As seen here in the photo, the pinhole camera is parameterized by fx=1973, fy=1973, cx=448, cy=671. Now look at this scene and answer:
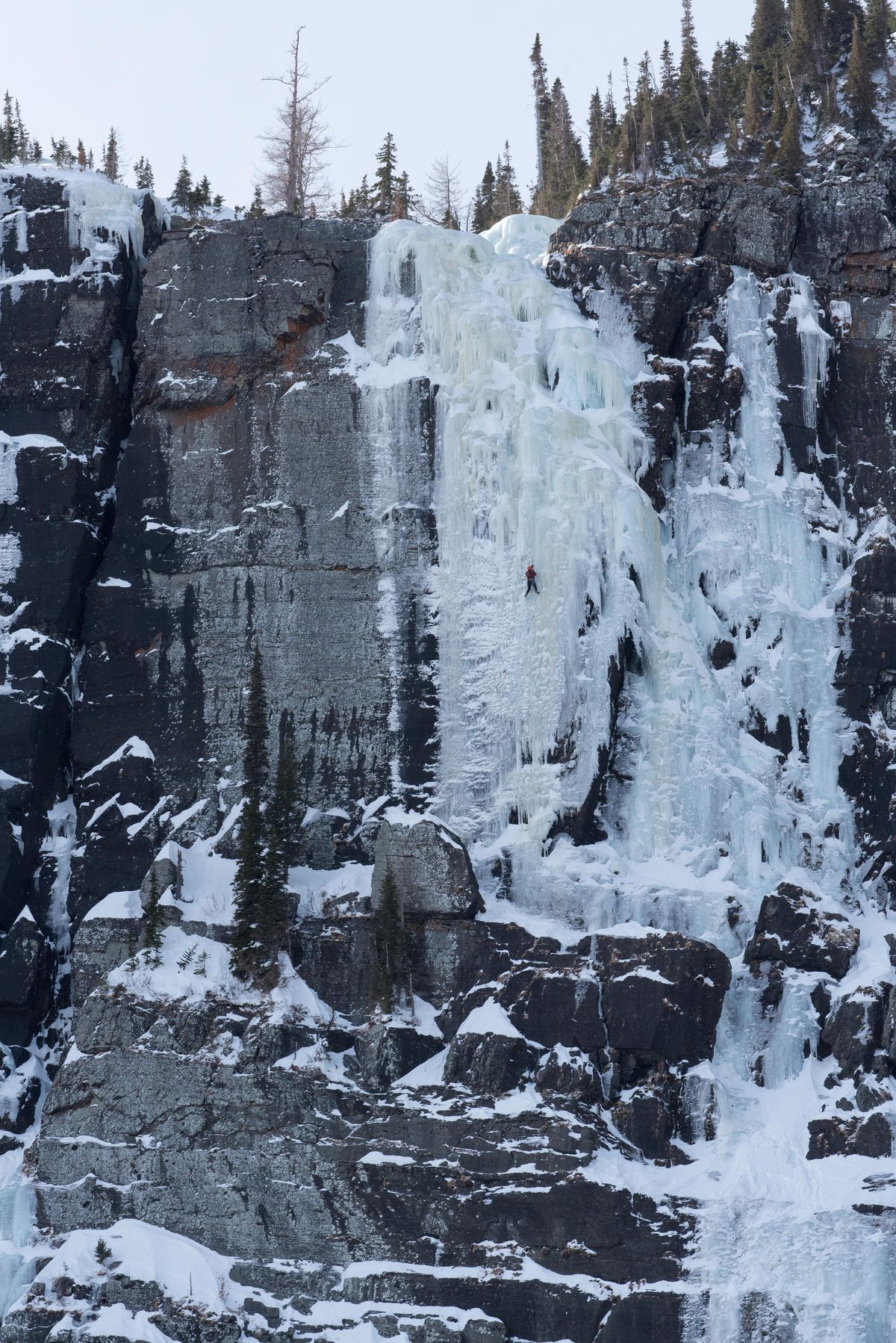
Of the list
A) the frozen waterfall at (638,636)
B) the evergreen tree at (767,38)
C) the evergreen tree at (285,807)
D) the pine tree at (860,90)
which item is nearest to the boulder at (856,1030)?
the frozen waterfall at (638,636)

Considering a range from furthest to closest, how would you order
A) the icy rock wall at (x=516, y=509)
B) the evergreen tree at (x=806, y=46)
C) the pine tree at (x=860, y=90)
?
the evergreen tree at (x=806, y=46), the pine tree at (x=860, y=90), the icy rock wall at (x=516, y=509)

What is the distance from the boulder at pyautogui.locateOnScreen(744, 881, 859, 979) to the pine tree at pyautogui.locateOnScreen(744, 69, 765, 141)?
29929 mm

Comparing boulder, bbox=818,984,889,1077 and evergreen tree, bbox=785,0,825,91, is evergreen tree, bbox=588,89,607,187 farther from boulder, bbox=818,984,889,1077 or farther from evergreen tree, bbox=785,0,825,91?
boulder, bbox=818,984,889,1077

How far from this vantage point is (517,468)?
→ 59.6 m

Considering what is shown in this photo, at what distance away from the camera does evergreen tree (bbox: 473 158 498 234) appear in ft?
267

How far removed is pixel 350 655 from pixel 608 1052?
1451 cm

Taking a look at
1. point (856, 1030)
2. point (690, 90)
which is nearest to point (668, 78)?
point (690, 90)

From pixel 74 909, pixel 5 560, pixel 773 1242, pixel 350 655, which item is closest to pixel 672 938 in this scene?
pixel 773 1242

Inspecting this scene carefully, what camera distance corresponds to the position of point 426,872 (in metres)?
54.8

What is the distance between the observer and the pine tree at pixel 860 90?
6927cm

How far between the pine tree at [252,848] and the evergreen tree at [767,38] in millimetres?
35069

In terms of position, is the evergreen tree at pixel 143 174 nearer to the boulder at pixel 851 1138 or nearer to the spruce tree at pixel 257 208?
the spruce tree at pixel 257 208

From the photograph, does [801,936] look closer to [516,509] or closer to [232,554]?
[516,509]

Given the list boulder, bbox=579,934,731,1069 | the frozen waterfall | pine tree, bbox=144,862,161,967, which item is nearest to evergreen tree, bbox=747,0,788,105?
the frozen waterfall
